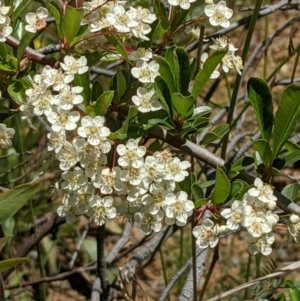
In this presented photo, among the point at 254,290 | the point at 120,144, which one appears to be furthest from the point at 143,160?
the point at 254,290

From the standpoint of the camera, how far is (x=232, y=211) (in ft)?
2.93

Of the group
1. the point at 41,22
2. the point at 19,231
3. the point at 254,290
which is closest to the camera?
the point at 41,22

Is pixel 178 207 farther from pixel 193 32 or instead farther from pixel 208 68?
pixel 193 32

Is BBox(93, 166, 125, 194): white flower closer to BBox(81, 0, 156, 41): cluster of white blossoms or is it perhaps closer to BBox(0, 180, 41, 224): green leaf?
BBox(0, 180, 41, 224): green leaf

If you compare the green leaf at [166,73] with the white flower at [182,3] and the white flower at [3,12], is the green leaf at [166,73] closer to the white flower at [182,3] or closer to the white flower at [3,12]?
the white flower at [182,3]

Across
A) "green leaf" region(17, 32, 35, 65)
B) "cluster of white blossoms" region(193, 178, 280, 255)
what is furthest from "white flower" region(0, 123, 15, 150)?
"cluster of white blossoms" region(193, 178, 280, 255)

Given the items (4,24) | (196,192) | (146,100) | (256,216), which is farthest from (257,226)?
(4,24)

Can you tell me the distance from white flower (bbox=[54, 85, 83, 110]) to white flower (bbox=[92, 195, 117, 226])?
0.12 m

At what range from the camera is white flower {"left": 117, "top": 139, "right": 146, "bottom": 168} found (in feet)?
2.88

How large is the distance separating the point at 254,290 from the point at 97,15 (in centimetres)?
53

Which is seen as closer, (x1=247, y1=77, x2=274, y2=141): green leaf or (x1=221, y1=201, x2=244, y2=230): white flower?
(x1=221, y1=201, x2=244, y2=230): white flower

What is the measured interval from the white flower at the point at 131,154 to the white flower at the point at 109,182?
0.02 meters

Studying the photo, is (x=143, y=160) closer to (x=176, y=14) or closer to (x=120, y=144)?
(x=120, y=144)

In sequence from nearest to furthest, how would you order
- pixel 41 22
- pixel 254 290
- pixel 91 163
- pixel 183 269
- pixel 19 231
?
pixel 91 163
pixel 41 22
pixel 254 290
pixel 183 269
pixel 19 231
